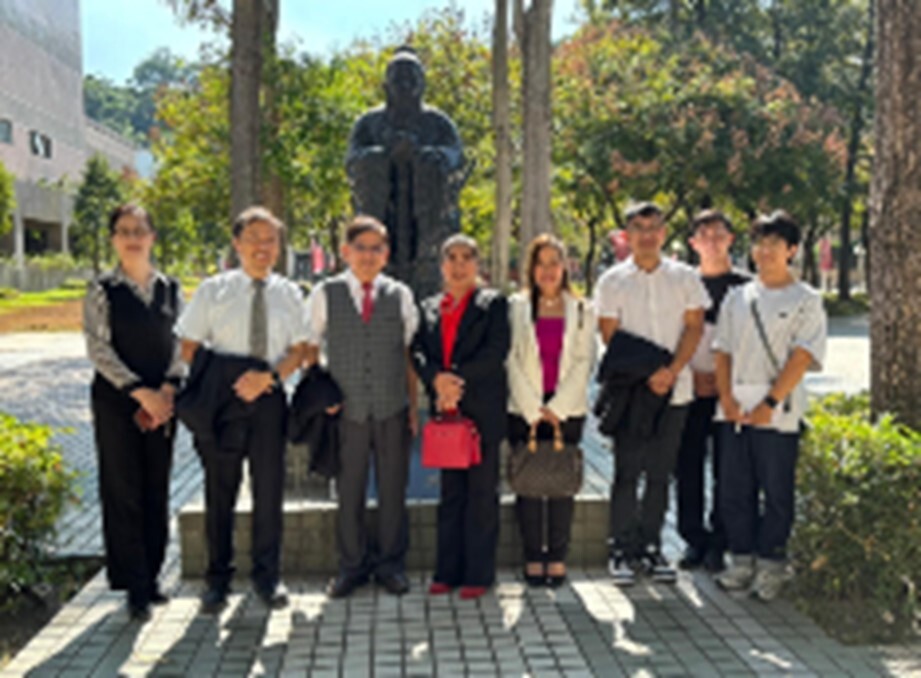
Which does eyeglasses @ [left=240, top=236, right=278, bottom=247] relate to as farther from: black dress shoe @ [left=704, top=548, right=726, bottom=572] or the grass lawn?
the grass lawn

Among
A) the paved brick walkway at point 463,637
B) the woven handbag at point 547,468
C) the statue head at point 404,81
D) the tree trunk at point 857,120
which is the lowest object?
the paved brick walkway at point 463,637

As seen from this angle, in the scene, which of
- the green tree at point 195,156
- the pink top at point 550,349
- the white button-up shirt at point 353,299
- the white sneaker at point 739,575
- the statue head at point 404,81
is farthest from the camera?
the green tree at point 195,156

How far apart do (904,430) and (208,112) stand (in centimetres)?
1920

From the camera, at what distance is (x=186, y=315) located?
4.02 metres

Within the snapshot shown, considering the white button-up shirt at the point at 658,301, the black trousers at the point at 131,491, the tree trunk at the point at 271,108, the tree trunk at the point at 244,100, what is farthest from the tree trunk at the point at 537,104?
the black trousers at the point at 131,491

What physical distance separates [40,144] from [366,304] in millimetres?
50429

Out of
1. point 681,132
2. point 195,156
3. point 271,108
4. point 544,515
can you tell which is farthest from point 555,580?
point 195,156

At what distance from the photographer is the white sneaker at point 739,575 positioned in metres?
4.39

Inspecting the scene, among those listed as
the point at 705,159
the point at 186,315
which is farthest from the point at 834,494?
the point at 705,159

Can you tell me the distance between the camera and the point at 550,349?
4.27m

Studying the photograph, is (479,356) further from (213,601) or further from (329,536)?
(213,601)

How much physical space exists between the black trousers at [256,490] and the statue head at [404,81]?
Answer: 3.53 metres

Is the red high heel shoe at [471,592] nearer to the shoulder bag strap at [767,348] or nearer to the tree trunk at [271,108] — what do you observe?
the shoulder bag strap at [767,348]

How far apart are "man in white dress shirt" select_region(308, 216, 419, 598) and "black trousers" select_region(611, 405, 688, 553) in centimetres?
103
